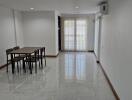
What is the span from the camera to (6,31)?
5.89 meters

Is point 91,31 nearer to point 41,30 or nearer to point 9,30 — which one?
point 41,30

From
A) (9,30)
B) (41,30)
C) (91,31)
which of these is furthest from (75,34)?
(9,30)

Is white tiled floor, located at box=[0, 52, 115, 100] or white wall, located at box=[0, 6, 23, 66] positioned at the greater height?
white wall, located at box=[0, 6, 23, 66]

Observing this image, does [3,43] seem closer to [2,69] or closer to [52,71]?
[2,69]

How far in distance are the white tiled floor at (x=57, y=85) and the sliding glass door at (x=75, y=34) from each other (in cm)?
404

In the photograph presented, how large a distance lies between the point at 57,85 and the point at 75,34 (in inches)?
225

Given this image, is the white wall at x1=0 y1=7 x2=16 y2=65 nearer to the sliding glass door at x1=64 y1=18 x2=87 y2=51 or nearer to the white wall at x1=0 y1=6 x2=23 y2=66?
the white wall at x1=0 y1=6 x2=23 y2=66

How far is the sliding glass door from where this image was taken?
9.01 metres

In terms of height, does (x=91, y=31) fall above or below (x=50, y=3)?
below

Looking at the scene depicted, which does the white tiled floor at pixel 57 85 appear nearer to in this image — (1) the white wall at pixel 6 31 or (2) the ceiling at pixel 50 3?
(1) the white wall at pixel 6 31

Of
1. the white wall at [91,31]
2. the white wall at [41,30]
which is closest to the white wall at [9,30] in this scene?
the white wall at [41,30]

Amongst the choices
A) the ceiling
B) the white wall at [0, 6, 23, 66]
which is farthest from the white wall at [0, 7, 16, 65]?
the ceiling

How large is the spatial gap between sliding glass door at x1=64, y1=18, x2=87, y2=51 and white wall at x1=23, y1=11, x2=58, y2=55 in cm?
193

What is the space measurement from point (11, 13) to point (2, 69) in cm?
255
